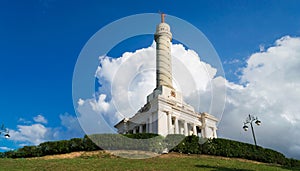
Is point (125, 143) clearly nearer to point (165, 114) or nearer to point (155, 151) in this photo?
point (155, 151)

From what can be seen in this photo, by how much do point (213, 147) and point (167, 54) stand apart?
2267 cm

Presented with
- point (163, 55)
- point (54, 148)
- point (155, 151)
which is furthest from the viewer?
point (163, 55)

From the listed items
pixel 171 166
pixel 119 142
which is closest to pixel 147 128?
pixel 119 142

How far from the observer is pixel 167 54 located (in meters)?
47.6

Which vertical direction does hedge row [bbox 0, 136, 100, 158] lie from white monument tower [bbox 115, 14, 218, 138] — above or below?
below

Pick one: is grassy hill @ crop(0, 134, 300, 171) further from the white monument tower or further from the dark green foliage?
the white monument tower

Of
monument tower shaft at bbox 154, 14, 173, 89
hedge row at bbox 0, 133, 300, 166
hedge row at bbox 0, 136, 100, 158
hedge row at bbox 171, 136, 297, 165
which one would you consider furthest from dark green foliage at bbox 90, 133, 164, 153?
monument tower shaft at bbox 154, 14, 173, 89

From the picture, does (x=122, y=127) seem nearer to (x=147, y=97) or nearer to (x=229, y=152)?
(x=147, y=97)

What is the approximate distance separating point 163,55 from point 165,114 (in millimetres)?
11370

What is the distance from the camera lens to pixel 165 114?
3922 centimetres

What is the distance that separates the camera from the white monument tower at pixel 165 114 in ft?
128

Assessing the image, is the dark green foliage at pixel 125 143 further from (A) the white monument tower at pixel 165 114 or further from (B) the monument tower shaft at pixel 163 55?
(B) the monument tower shaft at pixel 163 55

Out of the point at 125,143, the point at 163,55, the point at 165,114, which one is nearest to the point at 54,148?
the point at 125,143

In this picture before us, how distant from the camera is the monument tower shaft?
147ft
